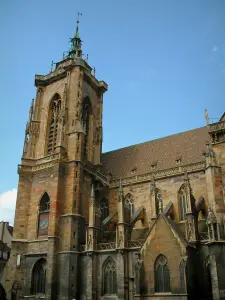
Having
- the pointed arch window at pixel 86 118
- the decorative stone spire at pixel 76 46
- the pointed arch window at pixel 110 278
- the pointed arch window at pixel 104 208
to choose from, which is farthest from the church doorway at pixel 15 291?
the decorative stone spire at pixel 76 46

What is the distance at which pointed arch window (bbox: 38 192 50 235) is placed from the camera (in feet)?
89.2

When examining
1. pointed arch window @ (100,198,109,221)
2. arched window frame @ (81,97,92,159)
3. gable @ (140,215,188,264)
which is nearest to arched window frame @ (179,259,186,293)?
gable @ (140,215,188,264)

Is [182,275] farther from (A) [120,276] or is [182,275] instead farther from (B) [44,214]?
(B) [44,214]

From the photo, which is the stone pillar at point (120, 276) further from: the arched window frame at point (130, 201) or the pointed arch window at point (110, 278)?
the arched window frame at point (130, 201)

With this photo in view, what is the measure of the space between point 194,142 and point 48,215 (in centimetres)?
1388

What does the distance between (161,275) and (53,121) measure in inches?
692

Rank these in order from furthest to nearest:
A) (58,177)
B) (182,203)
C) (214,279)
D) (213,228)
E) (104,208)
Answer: (104,208) < (58,177) < (182,203) < (213,228) < (214,279)

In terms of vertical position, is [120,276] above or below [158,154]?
below

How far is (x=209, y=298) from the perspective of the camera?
2053 centimetres

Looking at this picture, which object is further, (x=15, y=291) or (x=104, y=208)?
(x=104, y=208)

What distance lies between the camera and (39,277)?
26.1 meters

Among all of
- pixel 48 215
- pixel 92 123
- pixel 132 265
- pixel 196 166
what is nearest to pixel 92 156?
pixel 92 123

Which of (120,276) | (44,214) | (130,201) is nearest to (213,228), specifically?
(120,276)

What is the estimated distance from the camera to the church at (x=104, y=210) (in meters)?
21.2
